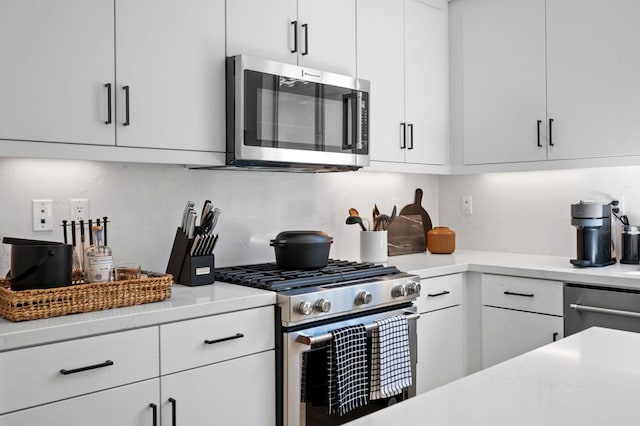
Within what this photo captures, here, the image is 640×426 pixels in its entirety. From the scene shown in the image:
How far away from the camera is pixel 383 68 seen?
3100 millimetres

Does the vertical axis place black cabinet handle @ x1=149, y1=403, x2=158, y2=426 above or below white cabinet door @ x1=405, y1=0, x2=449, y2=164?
below

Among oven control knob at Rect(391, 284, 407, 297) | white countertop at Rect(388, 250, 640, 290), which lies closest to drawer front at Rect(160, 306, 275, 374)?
oven control knob at Rect(391, 284, 407, 297)

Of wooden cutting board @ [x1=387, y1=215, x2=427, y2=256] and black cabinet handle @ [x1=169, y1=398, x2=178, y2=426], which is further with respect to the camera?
wooden cutting board @ [x1=387, y1=215, x2=427, y2=256]

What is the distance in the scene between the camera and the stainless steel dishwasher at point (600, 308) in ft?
8.22

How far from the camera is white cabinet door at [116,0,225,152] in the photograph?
213 cm

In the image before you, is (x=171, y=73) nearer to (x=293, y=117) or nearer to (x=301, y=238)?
A: (x=293, y=117)

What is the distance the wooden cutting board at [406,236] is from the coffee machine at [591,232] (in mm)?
1017

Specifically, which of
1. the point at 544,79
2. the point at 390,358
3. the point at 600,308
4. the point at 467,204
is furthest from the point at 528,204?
the point at 390,358

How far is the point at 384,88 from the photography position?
3.11m

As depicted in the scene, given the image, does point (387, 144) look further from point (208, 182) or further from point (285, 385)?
point (285, 385)

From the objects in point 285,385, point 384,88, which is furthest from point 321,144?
point 285,385

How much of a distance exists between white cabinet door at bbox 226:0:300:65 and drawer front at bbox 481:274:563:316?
1.51 m

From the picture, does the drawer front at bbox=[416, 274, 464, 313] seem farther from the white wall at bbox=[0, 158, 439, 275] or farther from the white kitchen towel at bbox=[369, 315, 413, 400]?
the white wall at bbox=[0, 158, 439, 275]

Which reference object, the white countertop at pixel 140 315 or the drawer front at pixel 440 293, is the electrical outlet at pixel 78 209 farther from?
the drawer front at pixel 440 293
